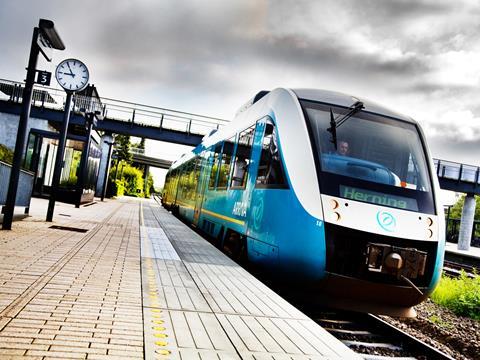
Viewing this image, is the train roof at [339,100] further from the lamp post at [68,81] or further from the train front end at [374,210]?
the lamp post at [68,81]

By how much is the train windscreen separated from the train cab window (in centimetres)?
362

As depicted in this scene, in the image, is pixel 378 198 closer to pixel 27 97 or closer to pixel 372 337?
pixel 372 337

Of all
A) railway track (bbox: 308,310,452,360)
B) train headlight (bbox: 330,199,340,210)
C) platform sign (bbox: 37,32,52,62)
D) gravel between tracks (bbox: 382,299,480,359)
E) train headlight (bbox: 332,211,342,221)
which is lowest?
gravel between tracks (bbox: 382,299,480,359)

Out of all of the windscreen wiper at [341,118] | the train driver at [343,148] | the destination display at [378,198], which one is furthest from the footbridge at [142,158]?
the destination display at [378,198]

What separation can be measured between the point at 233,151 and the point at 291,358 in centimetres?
737

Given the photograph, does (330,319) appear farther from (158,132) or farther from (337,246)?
(158,132)

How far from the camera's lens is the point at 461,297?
9.59 metres

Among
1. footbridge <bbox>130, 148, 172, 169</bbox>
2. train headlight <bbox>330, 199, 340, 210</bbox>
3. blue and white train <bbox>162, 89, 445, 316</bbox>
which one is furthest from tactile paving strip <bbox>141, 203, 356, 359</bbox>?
footbridge <bbox>130, 148, 172, 169</bbox>

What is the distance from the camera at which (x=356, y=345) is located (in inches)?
229

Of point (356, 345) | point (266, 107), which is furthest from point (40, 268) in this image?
point (266, 107)

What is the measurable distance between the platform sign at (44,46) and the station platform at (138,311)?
160 inches

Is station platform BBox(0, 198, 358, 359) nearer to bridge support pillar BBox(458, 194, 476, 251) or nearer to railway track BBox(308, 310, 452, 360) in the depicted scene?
railway track BBox(308, 310, 452, 360)

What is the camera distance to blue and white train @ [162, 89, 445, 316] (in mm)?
6199

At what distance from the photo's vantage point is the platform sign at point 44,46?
31.4ft
